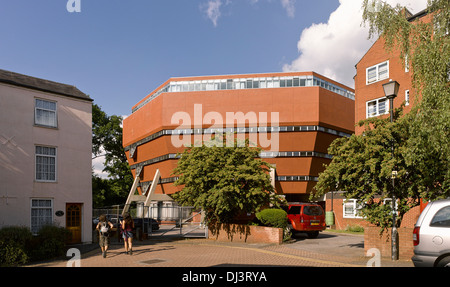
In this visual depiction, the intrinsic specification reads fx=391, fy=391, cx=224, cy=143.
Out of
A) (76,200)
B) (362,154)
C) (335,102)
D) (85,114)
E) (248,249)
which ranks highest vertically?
(335,102)

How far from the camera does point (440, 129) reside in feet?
36.9

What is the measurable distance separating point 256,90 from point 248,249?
2579 cm

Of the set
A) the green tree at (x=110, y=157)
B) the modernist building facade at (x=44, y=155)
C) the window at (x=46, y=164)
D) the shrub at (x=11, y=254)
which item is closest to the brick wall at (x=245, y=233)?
the modernist building facade at (x=44, y=155)

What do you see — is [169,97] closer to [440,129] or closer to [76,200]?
[76,200]

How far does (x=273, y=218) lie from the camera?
64.5 feet

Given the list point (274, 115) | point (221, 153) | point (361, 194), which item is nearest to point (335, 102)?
point (274, 115)

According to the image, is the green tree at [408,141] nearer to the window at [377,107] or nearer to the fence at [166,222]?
the fence at [166,222]

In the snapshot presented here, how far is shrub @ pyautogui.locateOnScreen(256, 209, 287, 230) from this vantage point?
64.4 ft

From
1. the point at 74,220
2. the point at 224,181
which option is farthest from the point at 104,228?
the point at 224,181

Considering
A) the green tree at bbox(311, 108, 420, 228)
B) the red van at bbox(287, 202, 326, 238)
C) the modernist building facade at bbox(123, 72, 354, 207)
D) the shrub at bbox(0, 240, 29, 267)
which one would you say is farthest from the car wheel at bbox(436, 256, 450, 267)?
the modernist building facade at bbox(123, 72, 354, 207)

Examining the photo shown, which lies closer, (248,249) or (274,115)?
(248,249)

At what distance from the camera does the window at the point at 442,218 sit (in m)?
8.61

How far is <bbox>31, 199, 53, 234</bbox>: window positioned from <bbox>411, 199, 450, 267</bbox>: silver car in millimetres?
15881

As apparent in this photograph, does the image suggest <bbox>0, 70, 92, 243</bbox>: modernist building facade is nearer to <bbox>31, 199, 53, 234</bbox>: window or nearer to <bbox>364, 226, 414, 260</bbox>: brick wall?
<bbox>31, 199, 53, 234</bbox>: window
